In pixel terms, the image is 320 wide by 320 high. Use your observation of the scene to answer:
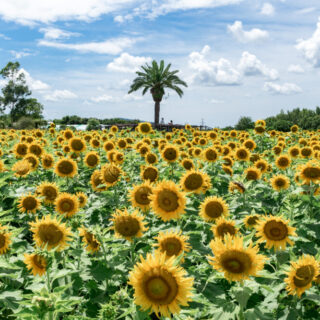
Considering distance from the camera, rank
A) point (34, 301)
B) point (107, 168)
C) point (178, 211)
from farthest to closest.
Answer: point (107, 168), point (178, 211), point (34, 301)

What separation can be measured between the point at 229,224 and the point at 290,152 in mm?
7390

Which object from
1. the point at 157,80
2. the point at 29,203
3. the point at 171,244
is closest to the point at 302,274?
the point at 171,244

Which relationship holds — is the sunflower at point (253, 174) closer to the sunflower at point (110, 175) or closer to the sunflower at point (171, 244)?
the sunflower at point (110, 175)

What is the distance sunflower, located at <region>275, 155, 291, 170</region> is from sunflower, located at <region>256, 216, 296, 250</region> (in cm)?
524

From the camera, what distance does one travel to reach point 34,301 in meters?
2.17

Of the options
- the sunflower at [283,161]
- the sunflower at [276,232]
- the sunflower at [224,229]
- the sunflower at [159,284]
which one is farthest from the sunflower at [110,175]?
the sunflower at [283,161]

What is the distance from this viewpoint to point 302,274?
3127mm

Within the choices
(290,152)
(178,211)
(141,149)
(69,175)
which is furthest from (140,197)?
(290,152)

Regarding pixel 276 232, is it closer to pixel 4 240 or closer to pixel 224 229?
pixel 224 229

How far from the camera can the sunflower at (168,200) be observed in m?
3.90

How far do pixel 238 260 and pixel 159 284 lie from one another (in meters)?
0.76

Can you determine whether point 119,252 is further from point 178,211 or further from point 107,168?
point 107,168

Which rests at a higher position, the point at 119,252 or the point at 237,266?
the point at 237,266

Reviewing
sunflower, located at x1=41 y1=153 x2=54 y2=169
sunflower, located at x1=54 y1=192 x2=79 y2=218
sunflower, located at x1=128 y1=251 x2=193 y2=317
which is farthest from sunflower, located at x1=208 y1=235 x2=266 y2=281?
sunflower, located at x1=41 y1=153 x2=54 y2=169
